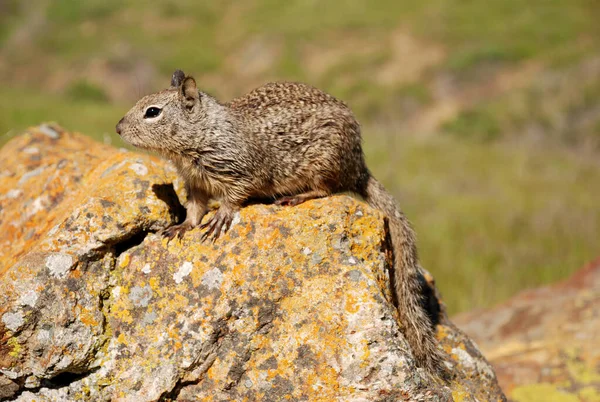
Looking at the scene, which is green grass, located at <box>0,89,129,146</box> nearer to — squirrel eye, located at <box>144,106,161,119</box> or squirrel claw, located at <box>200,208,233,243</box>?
squirrel eye, located at <box>144,106,161,119</box>

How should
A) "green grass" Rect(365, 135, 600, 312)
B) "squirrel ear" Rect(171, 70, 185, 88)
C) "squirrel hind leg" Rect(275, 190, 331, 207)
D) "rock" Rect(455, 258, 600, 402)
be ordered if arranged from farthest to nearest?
"green grass" Rect(365, 135, 600, 312)
"rock" Rect(455, 258, 600, 402)
"squirrel ear" Rect(171, 70, 185, 88)
"squirrel hind leg" Rect(275, 190, 331, 207)

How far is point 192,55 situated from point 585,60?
24.4 m

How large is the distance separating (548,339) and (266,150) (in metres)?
3.45

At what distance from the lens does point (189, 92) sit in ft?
13.5

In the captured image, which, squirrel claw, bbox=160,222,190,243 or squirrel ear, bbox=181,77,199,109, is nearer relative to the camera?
squirrel claw, bbox=160,222,190,243

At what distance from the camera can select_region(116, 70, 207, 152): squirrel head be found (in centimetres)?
409

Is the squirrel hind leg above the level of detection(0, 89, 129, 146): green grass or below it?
below

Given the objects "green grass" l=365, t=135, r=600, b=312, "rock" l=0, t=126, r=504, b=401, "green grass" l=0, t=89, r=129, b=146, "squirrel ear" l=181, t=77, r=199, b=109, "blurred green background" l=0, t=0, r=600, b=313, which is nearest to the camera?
"rock" l=0, t=126, r=504, b=401

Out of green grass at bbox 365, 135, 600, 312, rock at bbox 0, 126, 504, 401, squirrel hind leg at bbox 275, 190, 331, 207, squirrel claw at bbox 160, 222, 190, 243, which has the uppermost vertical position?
green grass at bbox 365, 135, 600, 312

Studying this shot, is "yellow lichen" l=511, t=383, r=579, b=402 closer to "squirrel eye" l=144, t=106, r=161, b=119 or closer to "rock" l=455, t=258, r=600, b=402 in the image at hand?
"rock" l=455, t=258, r=600, b=402

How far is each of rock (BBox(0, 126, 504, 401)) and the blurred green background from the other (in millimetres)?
4424

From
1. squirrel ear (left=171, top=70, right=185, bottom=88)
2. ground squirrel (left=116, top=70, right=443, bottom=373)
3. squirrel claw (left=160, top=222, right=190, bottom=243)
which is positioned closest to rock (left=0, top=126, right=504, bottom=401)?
squirrel claw (left=160, top=222, right=190, bottom=243)

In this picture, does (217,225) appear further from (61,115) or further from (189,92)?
(61,115)

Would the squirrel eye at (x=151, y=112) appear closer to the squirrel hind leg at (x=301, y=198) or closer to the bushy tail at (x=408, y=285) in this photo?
the squirrel hind leg at (x=301, y=198)
